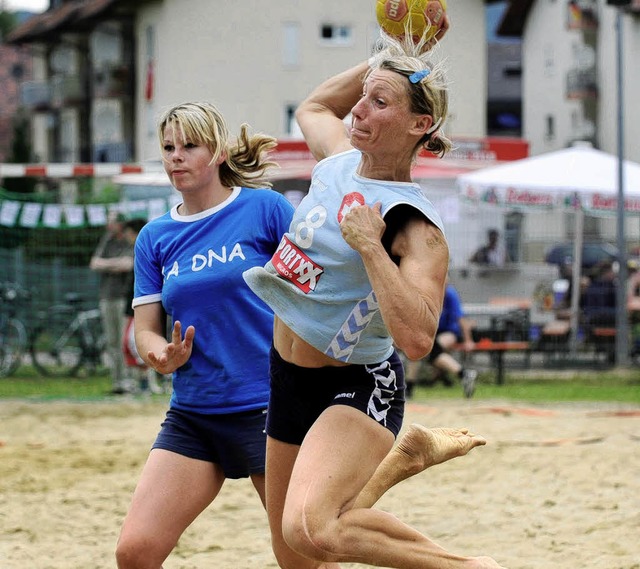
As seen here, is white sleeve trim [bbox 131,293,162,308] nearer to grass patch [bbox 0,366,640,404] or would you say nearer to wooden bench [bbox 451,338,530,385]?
grass patch [bbox 0,366,640,404]

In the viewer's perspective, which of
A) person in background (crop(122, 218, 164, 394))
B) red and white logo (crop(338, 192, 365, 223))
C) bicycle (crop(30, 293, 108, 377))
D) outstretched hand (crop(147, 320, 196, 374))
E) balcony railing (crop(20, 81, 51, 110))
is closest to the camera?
red and white logo (crop(338, 192, 365, 223))

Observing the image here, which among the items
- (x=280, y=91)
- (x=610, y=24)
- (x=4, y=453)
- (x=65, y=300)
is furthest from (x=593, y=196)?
(x=610, y=24)

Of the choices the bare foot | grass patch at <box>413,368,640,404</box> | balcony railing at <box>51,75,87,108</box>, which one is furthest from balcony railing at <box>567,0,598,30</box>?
the bare foot

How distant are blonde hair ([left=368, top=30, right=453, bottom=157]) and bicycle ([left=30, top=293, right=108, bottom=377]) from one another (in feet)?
38.6

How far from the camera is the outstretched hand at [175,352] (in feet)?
13.8

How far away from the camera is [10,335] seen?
15203 mm

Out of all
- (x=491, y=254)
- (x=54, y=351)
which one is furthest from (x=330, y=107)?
(x=491, y=254)

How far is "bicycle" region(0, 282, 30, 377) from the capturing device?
1508cm

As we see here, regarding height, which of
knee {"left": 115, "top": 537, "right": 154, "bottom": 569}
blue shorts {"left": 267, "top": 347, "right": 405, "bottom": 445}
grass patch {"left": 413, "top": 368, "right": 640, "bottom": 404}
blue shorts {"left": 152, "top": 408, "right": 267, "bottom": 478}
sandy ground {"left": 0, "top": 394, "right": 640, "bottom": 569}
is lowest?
grass patch {"left": 413, "top": 368, "right": 640, "bottom": 404}

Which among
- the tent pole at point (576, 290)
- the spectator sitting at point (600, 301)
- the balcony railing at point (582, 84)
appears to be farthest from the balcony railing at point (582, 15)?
the spectator sitting at point (600, 301)

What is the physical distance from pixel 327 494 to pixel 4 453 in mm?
6114

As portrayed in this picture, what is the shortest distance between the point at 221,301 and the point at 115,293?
30.7 ft

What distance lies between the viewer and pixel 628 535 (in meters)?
6.23

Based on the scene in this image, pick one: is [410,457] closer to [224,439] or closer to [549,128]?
[224,439]
